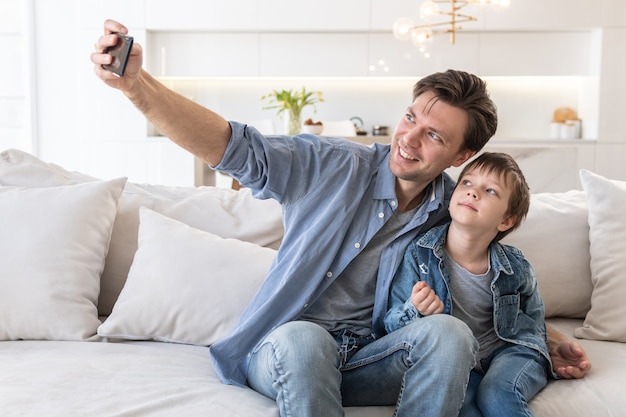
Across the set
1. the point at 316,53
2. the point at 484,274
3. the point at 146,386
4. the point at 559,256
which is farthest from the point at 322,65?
the point at 146,386

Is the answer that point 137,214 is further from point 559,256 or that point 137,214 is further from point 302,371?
point 559,256

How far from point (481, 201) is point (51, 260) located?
3.60ft

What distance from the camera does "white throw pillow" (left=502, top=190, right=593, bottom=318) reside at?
2.13 meters

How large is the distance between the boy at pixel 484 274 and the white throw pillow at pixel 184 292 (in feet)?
1.35

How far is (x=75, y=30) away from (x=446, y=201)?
5.17m

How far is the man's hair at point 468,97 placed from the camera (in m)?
1.80

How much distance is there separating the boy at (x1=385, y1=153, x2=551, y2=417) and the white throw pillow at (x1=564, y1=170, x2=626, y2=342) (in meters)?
0.28

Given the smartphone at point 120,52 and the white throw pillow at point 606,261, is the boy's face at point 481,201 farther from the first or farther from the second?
the smartphone at point 120,52

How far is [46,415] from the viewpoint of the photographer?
145 centimetres

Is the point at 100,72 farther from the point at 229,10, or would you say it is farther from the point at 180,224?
the point at 229,10

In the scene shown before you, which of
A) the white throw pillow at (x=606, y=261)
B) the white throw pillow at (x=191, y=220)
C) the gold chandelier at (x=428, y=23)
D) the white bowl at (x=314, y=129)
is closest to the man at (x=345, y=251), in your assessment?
the white throw pillow at (x=606, y=261)

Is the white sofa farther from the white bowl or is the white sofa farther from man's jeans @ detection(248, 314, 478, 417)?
the white bowl

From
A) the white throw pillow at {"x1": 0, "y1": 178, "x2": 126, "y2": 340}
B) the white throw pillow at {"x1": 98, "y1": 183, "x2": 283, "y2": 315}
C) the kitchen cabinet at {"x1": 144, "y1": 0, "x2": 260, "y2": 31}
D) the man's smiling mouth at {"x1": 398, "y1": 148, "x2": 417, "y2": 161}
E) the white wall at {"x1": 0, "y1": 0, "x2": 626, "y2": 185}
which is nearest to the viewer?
the man's smiling mouth at {"x1": 398, "y1": 148, "x2": 417, "y2": 161}

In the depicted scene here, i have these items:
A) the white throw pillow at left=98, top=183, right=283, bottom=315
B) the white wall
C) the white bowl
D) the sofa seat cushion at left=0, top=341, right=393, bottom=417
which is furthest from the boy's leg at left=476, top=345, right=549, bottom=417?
the white wall
